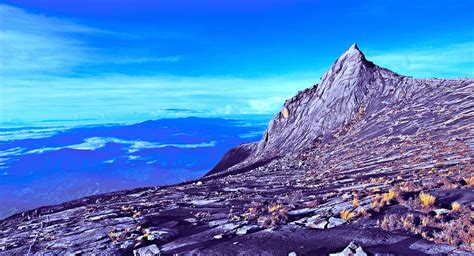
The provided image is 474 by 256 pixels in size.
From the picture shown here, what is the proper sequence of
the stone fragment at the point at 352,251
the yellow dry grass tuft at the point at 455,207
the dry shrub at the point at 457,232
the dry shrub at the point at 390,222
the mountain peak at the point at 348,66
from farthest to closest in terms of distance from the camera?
the mountain peak at the point at 348,66 < the yellow dry grass tuft at the point at 455,207 < the dry shrub at the point at 390,222 < the stone fragment at the point at 352,251 < the dry shrub at the point at 457,232

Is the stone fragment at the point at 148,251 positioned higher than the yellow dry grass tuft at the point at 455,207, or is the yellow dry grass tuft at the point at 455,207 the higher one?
the yellow dry grass tuft at the point at 455,207

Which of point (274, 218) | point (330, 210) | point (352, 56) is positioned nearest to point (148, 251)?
point (274, 218)

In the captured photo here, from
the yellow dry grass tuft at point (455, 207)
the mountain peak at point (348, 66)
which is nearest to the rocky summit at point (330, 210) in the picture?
the yellow dry grass tuft at point (455, 207)

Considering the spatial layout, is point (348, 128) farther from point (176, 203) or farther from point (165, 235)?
point (165, 235)

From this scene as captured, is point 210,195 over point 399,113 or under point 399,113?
under

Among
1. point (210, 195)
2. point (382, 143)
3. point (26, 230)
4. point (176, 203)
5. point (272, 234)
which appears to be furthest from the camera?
point (382, 143)

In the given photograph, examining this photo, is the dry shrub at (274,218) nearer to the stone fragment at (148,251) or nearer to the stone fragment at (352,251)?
the stone fragment at (352,251)

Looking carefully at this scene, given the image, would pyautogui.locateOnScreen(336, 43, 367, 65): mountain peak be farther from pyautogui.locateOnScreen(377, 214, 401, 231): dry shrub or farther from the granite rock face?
pyautogui.locateOnScreen(377, 214, 401, 231): dry shrub

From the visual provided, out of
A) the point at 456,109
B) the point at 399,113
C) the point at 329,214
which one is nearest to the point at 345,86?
the point at 399,113
